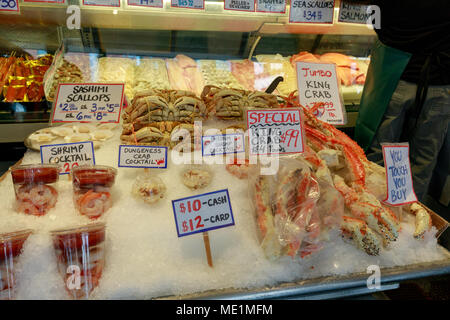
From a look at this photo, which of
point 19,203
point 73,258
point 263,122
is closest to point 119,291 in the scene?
point 73,258

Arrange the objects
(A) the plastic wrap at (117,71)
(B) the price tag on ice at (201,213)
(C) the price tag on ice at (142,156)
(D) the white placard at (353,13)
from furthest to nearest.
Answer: (A) the plastic wrap at (117,71), (D) the white placard at (353,13), (C) the price tag on ice at (142,156), (B) the price tag on ice at (201,213)

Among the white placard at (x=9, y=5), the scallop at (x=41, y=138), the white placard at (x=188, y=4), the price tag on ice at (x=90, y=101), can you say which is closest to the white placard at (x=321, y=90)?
the white placard at (x=188, y=4)

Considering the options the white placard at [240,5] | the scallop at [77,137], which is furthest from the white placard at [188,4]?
the scallop at [77,137]

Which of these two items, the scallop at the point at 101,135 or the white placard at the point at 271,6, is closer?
the scallop at the point at 101,135

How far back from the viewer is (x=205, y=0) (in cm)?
254

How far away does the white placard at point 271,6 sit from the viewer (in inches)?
96.7

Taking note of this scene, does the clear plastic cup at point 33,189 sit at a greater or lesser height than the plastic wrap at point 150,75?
lesser

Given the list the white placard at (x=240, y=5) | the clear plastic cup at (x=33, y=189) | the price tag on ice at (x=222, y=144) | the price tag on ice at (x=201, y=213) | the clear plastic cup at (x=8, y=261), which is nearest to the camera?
the clear plastic cup at (x=8, y=261)

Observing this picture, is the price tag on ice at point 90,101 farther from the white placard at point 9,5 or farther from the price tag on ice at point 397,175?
the price tag on ice at point 397,175

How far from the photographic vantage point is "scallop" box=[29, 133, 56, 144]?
1931 mm

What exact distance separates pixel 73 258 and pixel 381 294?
4.68 ft

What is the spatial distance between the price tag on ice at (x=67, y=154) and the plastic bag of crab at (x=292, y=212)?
2.97ft

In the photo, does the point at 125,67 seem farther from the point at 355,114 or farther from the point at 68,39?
the point at 355,114

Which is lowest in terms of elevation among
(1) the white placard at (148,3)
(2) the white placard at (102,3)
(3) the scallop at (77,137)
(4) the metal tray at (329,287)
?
(4) the metal tray at (329,287)
